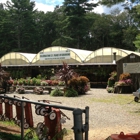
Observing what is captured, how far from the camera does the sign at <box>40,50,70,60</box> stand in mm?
26875

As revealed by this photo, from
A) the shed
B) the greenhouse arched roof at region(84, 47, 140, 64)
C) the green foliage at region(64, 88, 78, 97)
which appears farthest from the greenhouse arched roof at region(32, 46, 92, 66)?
the green foliage at region(64, 88, 78, 97)

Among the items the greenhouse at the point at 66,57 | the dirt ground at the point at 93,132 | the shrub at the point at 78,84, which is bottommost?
the dirt ground at the point at 93,132

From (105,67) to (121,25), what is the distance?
26.8 metres

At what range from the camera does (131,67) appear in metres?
19.5

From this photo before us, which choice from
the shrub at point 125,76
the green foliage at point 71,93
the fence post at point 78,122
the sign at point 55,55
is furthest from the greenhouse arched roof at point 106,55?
the fence post at point 78,122

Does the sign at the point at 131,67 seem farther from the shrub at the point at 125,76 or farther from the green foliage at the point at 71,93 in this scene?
the green foliage at the point at 71,93

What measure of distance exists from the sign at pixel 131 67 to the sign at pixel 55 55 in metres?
8.34

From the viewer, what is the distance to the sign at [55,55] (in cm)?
2688

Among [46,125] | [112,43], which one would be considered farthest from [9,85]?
[112,43]

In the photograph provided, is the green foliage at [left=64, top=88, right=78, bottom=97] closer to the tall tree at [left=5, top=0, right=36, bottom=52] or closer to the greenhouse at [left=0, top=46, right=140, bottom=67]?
the greenhouse at [left=0, top=46, right=140, bottom=67]

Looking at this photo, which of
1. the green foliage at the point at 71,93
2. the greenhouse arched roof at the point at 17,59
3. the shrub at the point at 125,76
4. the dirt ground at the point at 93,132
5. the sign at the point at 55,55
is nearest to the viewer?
the dirt ground at the point at 93,132

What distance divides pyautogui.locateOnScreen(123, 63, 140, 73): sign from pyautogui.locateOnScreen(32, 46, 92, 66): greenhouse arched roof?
22.4ft

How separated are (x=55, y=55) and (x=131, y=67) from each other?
33.5 feet

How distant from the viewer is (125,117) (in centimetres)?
913
